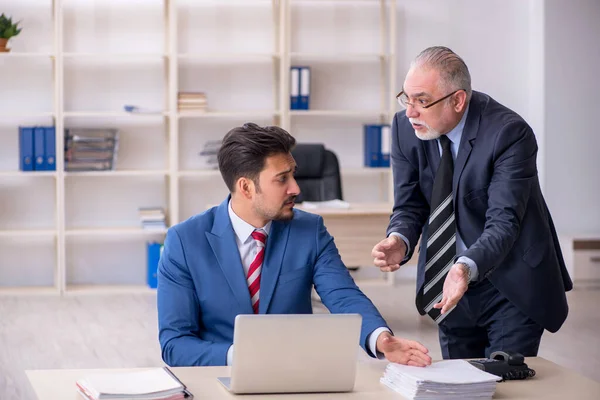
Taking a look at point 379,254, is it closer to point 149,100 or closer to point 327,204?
point 327,204

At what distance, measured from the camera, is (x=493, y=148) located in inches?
98.7

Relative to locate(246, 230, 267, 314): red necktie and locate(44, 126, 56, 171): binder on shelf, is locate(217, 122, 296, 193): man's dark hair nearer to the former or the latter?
locate(246, 230, 267, 314): red necktie

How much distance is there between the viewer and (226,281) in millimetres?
2467

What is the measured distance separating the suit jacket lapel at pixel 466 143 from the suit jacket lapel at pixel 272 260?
1.62ft

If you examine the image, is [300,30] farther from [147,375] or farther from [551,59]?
[147,375]

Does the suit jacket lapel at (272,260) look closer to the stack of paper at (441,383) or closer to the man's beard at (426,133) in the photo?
the man's beard at (426,133)

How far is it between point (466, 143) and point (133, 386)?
1.18 m

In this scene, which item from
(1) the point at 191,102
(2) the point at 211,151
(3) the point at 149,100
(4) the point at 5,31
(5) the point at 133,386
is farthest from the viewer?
(3) the point at 149,100

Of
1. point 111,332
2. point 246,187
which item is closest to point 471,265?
point 246,187

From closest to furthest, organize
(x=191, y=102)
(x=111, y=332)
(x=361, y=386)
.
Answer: (x=361, y=386) → (x=111, y=332) → (x=191, y=102)

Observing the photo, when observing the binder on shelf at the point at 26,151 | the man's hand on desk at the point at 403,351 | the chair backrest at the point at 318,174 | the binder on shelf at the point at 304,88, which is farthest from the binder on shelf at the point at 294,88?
the man's hand on desk at the point at 403,351

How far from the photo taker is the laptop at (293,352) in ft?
6.08

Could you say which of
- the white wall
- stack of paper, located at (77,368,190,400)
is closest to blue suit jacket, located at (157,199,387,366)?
stack of paper, located at (77,368,190,400)

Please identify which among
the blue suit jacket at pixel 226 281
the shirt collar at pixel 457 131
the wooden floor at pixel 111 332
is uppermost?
the shirt collar at pixel 457 131
